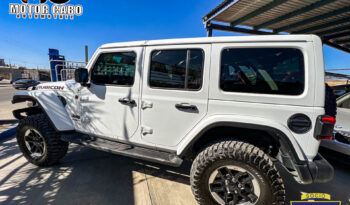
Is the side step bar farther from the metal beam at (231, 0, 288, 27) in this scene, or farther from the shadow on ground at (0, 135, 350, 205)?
the metal beam at (231, 0, 288, 27)

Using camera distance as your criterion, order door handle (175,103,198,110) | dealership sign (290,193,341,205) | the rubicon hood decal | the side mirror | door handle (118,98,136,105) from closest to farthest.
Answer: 1. door handle (175,103,198,110)
2. dealership sign (290,193,341,205)
3. door handle (118,98,136,105)
4. the side mirror
5. the rubicon hood decal

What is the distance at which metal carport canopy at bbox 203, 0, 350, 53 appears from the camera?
4.37 m

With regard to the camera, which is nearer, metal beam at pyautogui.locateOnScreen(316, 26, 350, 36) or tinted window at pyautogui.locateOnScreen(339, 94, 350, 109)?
tinted window at pyautogui.locateOnScreen(339, 94, 350, 109)

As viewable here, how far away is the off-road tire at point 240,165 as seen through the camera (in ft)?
5.32

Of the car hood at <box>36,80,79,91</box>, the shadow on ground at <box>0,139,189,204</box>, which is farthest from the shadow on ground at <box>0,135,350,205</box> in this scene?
the car hood at <box>36,80,79,91</box>

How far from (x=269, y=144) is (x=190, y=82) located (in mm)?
1227

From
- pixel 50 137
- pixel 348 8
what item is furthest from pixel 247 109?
pixel 348 8

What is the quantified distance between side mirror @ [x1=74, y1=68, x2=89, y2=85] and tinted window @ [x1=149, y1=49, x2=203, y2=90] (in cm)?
102

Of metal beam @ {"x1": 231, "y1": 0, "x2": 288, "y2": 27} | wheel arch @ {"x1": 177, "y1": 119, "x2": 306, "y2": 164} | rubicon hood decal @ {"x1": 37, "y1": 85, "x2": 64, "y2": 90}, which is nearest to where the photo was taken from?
wheel arch @ {"x1": 177, "y1": 119, "x2": 306, "y2": 164}

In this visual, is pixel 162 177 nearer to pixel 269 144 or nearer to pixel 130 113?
pixel 130 113

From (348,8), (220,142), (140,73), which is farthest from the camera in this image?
(348,8)

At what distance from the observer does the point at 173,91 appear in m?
1.98

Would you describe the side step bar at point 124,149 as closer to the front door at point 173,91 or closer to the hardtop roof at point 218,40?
the front door at point 173,91

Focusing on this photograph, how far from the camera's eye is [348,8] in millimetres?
4281
